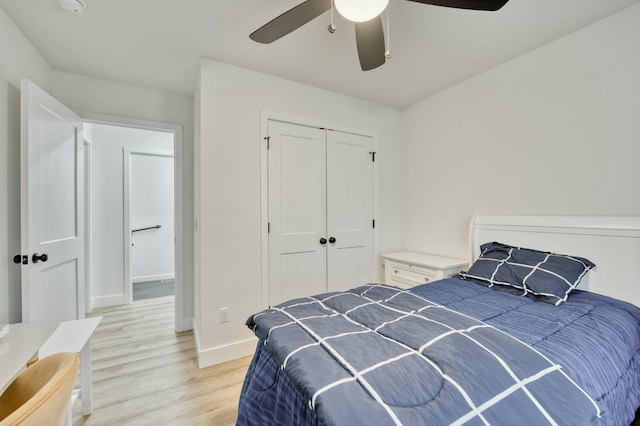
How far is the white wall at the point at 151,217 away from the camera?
15.9 ft

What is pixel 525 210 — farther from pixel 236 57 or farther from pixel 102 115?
pixel 102 115

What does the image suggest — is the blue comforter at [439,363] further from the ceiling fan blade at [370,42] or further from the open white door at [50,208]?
the open white door at [50,208]

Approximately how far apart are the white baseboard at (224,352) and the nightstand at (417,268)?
158 cm

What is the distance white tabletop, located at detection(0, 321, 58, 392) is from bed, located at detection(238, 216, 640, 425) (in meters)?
0.90

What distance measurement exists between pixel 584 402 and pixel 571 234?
1.55 m

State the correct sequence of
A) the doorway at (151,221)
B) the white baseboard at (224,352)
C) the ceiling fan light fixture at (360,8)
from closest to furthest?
the ceiling fan light fixture at (360,8), the white baseboard at (224,352), the doorway at (151,221)

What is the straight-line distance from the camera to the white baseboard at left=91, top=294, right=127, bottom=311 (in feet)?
11.8

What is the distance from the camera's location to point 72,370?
878mm

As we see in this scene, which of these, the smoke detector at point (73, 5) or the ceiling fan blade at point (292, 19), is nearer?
the ceiling fan blade at point (292, 19)

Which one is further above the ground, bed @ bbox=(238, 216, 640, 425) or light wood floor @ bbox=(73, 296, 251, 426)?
bed @ bbox=(238, 216, 640, 425)

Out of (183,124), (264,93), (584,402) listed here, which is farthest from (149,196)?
(584,402)

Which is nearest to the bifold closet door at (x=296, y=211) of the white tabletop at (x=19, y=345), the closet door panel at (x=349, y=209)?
the closet door panel at (x=349, y=209)

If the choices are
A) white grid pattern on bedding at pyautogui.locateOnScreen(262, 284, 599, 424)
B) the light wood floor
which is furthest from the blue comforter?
the light wood floor

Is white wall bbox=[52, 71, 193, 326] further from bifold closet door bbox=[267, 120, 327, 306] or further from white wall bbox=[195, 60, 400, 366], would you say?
bifold closet door bbox=[267, 120, 327, 306]
